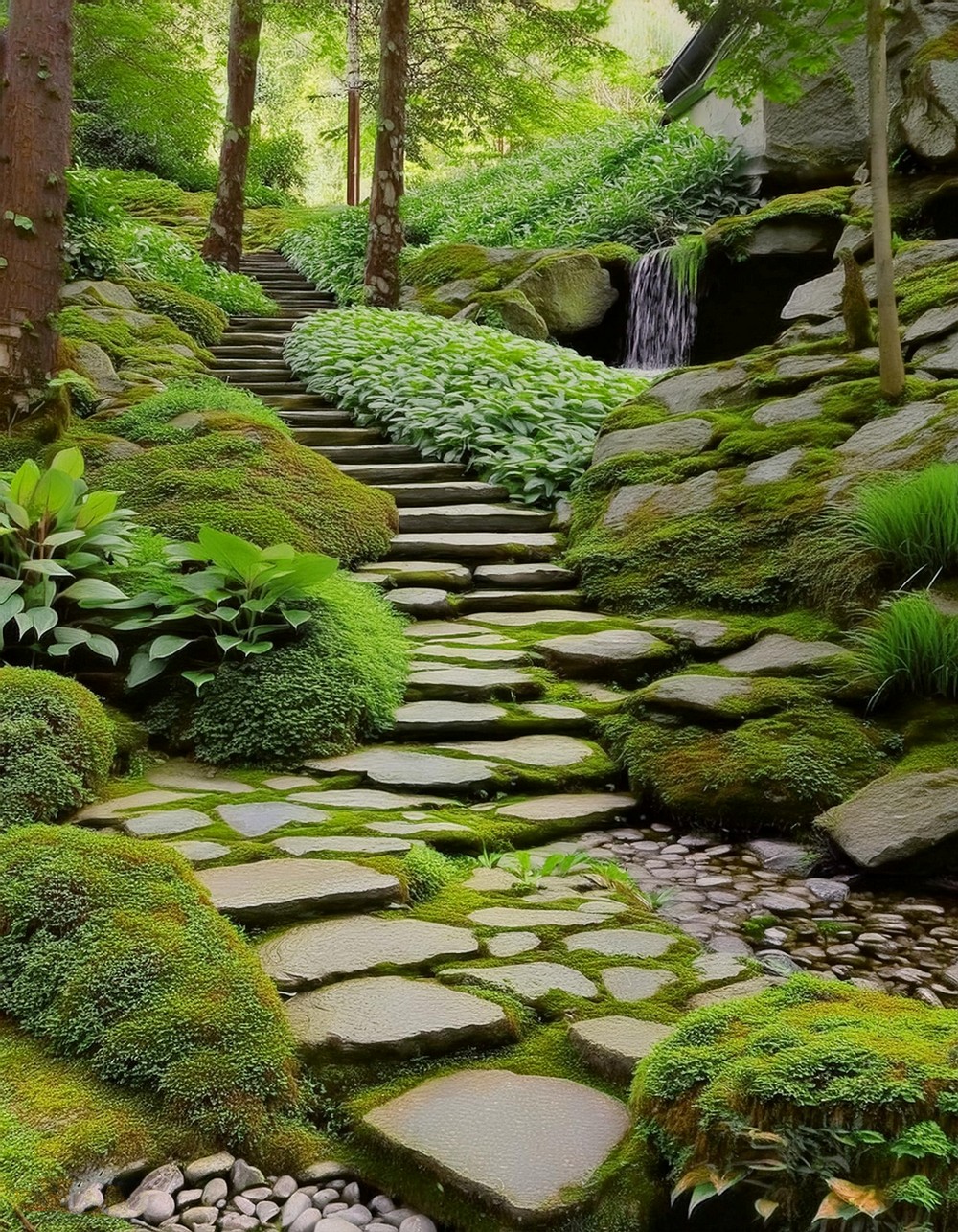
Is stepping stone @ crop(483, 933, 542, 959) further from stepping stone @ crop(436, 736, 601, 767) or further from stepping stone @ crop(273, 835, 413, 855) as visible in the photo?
stepping stone @ crop(436, 736, 601, 767)

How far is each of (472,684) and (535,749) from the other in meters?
0.50

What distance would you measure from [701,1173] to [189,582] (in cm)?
309

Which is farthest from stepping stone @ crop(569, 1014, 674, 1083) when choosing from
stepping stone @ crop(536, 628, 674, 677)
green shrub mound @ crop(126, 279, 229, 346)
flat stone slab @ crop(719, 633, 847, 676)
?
green shrub mound @ crop(126, 279, 229, 346)

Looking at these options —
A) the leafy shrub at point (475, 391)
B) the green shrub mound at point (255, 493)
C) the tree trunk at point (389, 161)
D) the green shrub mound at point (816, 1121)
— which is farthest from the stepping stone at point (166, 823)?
the tree trunk at point (389, 161)

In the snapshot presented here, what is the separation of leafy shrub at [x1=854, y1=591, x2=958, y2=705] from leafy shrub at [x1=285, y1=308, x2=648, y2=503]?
312cm


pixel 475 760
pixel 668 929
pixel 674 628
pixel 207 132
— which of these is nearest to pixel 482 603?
pixel 674 628

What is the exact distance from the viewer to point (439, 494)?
265 inches

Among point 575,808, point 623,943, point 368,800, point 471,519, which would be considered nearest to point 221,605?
point 368,800

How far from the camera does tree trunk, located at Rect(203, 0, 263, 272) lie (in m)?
11.4

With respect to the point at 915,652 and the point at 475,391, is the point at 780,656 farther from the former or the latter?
the point at 475,391

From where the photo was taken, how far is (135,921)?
2322 mm

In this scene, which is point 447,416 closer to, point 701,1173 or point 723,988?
point 723,988

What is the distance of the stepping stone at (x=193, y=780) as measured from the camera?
3.54m

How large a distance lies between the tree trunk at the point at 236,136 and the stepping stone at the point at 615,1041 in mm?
11446
